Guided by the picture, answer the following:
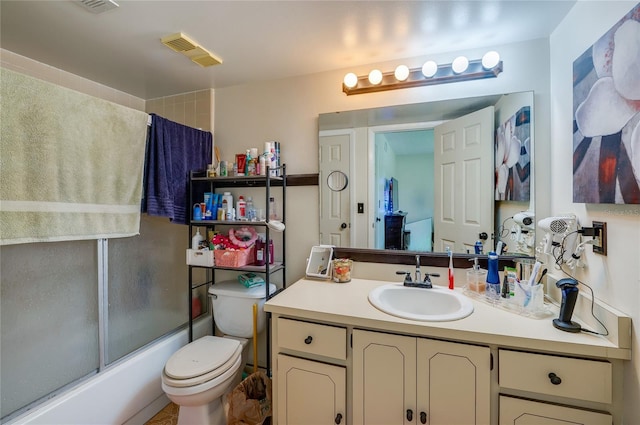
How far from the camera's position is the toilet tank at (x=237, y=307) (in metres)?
1.70

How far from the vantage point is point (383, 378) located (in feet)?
→ 3.58

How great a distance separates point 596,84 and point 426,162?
27.9 inches

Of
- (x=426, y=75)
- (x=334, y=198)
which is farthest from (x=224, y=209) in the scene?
(x=426, y=75)

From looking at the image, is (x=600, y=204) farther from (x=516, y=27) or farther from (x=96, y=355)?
(x=96, y=355)

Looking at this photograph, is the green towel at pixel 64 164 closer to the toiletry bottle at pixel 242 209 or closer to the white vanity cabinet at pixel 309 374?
the toiletry bottle at pixel 242 209

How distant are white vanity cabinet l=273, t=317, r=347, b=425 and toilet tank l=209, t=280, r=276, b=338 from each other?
485 millimetres

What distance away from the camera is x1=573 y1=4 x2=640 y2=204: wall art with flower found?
31.7 inches

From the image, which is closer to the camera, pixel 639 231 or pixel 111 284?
pixel 639 231

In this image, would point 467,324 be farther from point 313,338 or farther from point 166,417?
point 166,417

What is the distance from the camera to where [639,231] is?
32.4 inches

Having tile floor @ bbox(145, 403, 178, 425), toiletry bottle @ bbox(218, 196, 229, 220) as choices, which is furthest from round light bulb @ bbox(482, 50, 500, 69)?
tile floor @ bbox(145, 403, 178, 425)

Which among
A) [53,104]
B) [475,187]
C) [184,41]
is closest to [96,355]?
[53,104]

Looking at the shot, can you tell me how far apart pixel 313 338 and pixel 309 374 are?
170 mm

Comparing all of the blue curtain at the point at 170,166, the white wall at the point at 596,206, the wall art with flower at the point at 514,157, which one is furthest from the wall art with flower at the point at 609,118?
the blue curtain at the point at 170,166
